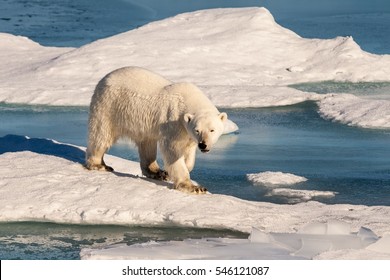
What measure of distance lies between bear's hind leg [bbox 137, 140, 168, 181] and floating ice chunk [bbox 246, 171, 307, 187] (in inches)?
38.8

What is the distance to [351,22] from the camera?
23.9 m

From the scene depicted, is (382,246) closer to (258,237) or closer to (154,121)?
(258,237)

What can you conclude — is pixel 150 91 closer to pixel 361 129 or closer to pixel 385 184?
pixel 385 184

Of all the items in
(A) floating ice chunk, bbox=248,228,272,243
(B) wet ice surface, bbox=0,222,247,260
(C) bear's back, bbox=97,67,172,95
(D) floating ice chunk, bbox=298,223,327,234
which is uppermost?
(C) bear's back, bbox=97,67,172,95

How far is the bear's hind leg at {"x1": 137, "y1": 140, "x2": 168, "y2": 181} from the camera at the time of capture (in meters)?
7.51

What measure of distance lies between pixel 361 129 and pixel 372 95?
99.6 inches

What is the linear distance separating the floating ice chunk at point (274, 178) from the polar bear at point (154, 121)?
1007 mm

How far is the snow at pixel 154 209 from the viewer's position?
592cm

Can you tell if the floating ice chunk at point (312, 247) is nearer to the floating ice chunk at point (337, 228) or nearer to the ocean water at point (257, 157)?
the floating ice chunk at point (337, 228)

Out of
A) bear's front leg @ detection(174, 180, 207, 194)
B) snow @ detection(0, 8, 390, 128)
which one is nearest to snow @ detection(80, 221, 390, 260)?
bear's front leg @ detection(174, 180, 207, 194)

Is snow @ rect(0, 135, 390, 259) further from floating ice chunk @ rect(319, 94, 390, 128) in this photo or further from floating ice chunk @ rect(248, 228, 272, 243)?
floating ice chunk @ rect(319, 94, 390, 128)

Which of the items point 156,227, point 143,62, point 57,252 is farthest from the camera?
point 143,62

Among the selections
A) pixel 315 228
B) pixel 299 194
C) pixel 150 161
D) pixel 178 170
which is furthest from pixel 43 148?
pixel 315 228
